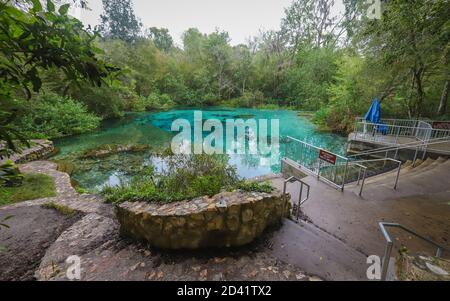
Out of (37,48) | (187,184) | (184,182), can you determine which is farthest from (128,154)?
(37,48)

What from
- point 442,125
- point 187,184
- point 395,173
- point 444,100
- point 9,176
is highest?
point 444,100

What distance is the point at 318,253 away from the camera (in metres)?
2.94

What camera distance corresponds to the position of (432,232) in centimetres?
348

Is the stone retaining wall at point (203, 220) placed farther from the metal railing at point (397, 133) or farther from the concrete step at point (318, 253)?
the metal railing at point (397, 133)

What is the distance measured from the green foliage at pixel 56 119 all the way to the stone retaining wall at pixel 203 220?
11.5 meters

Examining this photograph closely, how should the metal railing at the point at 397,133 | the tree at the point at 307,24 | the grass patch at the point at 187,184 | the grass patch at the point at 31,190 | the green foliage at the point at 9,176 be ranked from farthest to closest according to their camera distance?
the tree at the point at 307,24, the metal railing at the point at 397,133, the grass patch at the point at 31,190, the grass patch at the point at 187,184, the green foliage at the point at 9,176

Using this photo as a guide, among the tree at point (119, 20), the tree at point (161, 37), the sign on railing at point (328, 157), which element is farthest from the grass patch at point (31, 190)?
the tree at point (161, 37)

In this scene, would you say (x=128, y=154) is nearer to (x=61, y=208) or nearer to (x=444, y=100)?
(x=61, y=208)

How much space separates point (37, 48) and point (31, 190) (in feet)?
21.9

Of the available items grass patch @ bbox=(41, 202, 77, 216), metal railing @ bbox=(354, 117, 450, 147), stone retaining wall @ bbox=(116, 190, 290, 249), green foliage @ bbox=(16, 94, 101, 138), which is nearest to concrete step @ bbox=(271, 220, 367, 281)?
stone retaining wall @ bbox=(116, 190, 290, 249)

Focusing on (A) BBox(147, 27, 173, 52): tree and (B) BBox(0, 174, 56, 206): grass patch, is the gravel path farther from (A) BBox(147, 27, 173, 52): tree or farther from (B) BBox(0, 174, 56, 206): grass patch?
(A) BBox(147, 27, 173, 52): tree

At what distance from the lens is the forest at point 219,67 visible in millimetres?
1135

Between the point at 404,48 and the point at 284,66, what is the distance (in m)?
29.3

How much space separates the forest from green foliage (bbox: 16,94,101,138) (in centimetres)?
6
